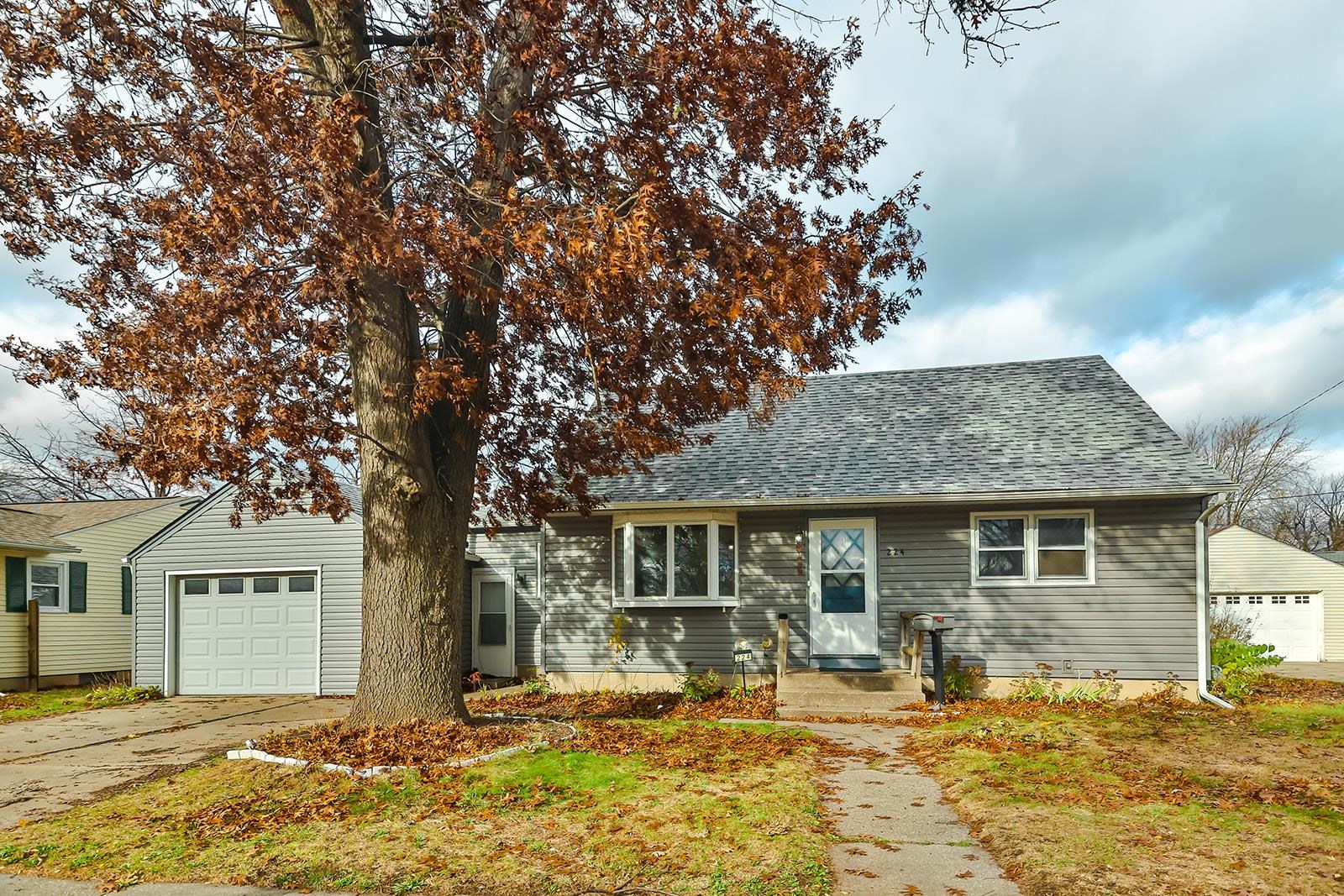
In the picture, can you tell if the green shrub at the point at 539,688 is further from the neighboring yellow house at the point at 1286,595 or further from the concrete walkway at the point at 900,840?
the neighboring yellow house at the point at 1286,595

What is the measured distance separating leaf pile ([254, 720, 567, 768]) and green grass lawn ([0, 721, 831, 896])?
38cm

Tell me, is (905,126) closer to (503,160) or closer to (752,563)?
(503,160)

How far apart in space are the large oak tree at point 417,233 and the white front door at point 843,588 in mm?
4649

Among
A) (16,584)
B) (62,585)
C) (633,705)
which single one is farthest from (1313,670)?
(16,584)

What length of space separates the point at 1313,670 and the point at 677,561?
18.8 meters

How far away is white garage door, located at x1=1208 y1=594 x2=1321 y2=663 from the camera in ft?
95.8

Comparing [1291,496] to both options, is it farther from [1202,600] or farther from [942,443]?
[942,443]

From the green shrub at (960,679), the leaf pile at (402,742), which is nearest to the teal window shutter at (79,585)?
the leaf pile at (402,742)

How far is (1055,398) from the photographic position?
53.6 ft

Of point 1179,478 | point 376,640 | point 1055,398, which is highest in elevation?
point 1055,398

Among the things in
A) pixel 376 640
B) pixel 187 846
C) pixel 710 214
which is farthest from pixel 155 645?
pixel 710 214

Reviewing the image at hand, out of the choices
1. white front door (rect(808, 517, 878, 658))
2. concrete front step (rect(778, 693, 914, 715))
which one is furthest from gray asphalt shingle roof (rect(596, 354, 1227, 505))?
concrete front step (rect(778, 693, 914, 715))

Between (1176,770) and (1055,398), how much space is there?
8.87 m

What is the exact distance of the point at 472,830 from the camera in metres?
6.63
